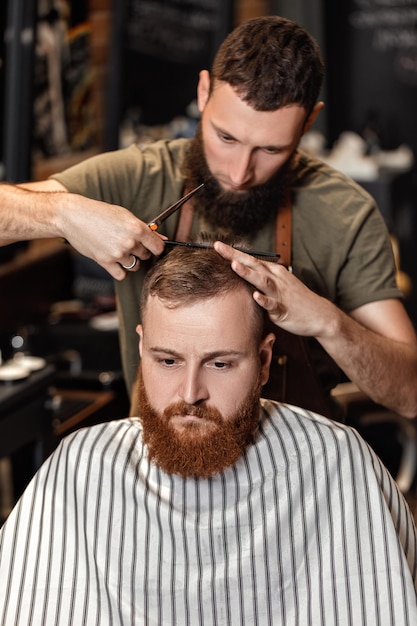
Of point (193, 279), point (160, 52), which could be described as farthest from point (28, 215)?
point (160, 52)

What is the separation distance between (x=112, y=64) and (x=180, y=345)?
327 centimetres

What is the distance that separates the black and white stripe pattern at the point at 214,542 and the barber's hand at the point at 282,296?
0.25 m

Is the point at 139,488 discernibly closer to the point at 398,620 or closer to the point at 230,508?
the point at 230,508

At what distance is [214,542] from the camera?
6.28ft

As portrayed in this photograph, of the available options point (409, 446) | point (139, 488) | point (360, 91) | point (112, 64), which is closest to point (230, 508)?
point (139, 488)

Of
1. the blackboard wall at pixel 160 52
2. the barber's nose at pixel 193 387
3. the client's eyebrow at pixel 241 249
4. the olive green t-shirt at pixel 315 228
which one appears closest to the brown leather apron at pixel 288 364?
the olive green t-shirt at pixel 315 228

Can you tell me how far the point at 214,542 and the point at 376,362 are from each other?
53 cm

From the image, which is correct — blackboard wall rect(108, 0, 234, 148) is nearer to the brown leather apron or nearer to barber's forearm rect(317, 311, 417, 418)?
the brown leather apron

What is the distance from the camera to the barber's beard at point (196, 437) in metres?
1.88

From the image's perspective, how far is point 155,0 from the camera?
492 centimetres

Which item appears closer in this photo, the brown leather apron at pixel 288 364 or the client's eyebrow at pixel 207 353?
the client's eyebrow at pixel 207 353

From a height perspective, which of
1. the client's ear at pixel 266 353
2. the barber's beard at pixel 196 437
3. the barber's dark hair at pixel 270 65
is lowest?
the barber's beard at pixel 196 437

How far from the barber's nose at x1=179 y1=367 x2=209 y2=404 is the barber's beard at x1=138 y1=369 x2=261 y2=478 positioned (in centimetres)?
2

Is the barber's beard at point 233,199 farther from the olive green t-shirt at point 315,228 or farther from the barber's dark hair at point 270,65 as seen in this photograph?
the barber's dark hair at point 270,65
